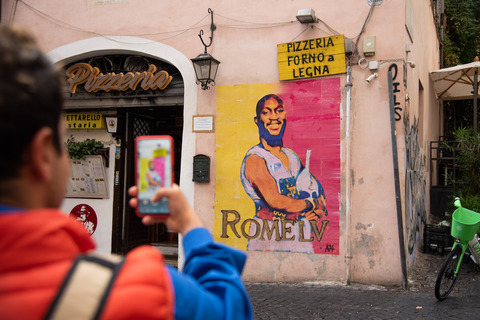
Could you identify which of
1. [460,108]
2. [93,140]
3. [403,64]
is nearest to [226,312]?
[403,64]

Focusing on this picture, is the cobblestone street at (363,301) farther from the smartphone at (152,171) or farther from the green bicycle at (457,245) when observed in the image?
the smartphone at (152,171)

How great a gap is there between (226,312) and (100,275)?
14.5 inches

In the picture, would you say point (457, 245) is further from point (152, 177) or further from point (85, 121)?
point (85, 121)

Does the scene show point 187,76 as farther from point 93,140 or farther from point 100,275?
point 100,275

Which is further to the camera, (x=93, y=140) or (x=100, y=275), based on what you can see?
(x=93, y=140)

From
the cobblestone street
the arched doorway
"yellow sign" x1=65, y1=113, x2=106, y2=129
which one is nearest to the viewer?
the cobblestone street

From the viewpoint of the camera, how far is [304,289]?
642 centimetres

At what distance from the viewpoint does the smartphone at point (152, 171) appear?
4.23 ft

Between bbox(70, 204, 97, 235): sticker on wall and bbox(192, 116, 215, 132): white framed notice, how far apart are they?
3068 millimetres

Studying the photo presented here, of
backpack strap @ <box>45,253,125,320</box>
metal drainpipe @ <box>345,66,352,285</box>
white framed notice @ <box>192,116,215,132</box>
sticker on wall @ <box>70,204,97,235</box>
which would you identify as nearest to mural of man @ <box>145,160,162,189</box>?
backpack strap @ <box>45,253,125,320</box>

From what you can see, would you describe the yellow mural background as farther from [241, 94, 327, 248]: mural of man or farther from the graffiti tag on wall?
the graffiti tag on wall

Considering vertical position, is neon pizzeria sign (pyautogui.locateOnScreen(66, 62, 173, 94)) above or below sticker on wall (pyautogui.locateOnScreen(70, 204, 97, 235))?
above

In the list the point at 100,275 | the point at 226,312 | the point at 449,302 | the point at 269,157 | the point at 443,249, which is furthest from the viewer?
the point at 443,249

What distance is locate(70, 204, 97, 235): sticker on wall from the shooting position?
29.1 ft
